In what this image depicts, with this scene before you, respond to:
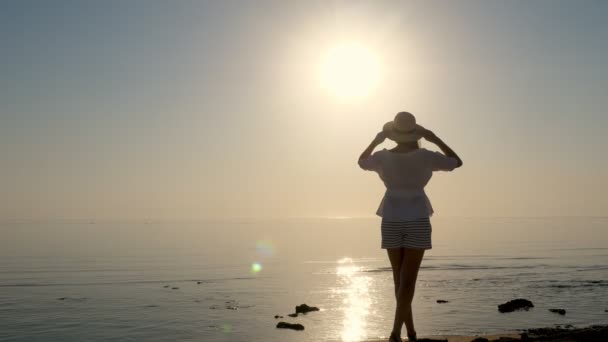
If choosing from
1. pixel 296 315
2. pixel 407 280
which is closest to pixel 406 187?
pixel 407 280

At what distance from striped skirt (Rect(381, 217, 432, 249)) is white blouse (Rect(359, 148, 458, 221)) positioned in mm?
70

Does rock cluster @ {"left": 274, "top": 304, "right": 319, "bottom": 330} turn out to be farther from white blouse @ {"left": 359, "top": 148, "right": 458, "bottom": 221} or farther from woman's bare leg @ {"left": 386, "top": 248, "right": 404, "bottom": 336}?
white blouse @ {"left": 359, "top": 148, "right": 458, "bottom": 221}

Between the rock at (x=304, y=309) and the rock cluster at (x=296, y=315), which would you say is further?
the rock at (x=304, y=309)

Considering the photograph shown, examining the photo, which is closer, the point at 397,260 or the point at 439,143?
the point at 439,143

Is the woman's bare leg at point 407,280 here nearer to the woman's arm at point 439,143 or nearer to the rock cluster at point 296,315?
the woman's arm at point 439,143

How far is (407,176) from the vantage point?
22.0 ft

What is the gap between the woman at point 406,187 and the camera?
260 inches

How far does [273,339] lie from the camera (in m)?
19.2

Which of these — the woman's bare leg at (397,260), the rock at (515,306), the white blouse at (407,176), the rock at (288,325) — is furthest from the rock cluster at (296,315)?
the white blouse at (407,176)

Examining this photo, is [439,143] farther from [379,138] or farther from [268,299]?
[268,299]

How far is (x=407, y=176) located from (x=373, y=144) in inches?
23.2

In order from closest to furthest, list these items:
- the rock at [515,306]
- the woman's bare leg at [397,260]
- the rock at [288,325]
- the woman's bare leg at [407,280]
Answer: the woman's bare leg at [407,280] < the woman's bare leg at [397,260] < the rock at [288,325] < the rock at [515,306]

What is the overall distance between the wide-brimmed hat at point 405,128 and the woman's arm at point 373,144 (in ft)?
0.43

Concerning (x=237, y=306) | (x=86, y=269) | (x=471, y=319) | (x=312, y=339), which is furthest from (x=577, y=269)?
(x=86, y=269)
